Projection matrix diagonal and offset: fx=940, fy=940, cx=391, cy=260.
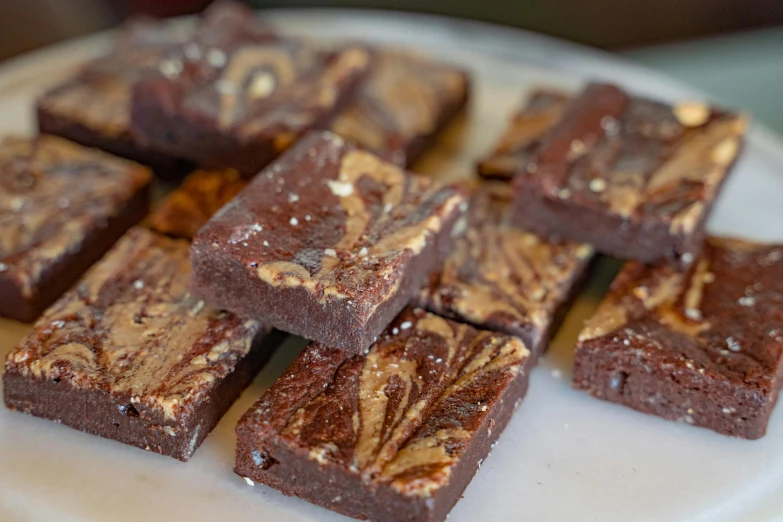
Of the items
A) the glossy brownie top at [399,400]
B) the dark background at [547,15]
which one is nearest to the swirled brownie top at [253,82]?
the glossy brownie top at [399,400]

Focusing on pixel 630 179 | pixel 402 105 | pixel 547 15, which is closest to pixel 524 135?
pixel 402 105

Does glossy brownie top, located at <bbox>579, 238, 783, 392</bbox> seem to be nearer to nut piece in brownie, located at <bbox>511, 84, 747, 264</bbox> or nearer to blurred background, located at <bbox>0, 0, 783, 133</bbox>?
nut piece in brownie, located at <bbox>511, 84, 747, 264</bbox>

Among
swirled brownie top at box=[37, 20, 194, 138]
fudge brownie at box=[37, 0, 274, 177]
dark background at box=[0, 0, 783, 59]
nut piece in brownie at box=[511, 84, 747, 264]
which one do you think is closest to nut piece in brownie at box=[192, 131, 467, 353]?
nut piece in brownie at box=[511, 84, 747, 264]

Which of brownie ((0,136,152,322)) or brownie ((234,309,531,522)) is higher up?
brownie ((0,136,152,322))

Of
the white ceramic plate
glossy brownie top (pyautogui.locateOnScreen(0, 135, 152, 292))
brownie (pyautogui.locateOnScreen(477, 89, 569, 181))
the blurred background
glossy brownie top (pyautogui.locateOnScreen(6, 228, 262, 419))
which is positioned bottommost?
the blurred background

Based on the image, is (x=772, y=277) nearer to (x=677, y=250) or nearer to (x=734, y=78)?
(x=677, y=250)

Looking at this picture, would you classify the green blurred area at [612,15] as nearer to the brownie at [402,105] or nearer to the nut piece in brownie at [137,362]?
the brownie at [402,105]

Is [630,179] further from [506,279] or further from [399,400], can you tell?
[399,400]
